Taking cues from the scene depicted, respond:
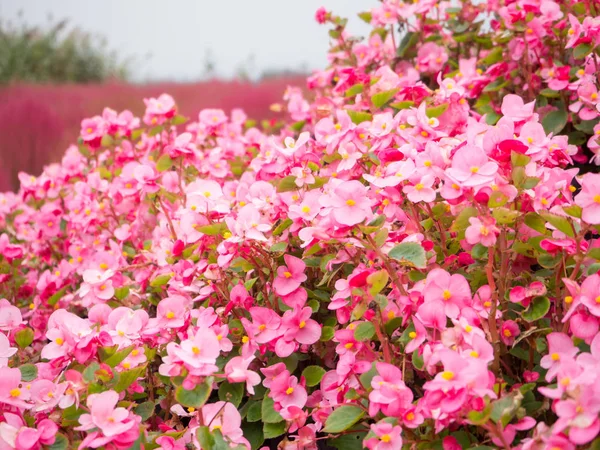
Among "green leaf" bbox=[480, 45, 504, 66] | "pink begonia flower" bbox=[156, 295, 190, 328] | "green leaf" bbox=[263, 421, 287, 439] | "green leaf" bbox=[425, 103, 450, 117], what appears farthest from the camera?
"green leaf" bbox=[480, 45, 504, 66]

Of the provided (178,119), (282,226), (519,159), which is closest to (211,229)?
(282,226)

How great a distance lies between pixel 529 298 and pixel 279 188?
406 mm

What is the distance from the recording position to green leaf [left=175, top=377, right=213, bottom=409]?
2.37 feet

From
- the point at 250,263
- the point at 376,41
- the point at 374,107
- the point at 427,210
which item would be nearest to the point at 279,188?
the point at 250,263

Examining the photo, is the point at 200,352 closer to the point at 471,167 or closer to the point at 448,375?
the point at 448,375

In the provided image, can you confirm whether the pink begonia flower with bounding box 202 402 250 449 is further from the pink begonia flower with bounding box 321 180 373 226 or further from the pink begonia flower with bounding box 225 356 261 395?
the pink begonia flower with bounding box 321 180 373 226

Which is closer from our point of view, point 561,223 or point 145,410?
point 561,223

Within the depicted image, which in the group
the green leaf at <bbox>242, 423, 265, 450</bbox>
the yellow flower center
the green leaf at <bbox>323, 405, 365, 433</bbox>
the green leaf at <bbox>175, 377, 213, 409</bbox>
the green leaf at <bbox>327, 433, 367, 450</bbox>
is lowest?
the green leaf at <bbox>242, 423, 265, 450</bbox>

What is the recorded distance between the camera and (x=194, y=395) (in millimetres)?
730

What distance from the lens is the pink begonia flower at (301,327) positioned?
0.88 metres

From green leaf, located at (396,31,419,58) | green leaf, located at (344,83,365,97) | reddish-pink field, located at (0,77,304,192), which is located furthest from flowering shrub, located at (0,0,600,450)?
reddish-pink field, located at (0,77,304,192)

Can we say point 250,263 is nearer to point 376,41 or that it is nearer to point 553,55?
point 553,55

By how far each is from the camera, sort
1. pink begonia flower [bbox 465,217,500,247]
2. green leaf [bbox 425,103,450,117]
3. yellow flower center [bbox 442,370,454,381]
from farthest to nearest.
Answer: green leaf [bbox 425,103,450,117] → pink begonia flower [bbox 465,217,500,247] → yellow flower center [bbox 442,370,454,381]

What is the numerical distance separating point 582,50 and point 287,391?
0.81 m
